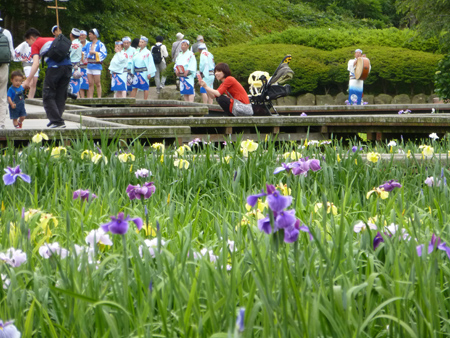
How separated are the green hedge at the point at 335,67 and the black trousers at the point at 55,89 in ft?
50.1

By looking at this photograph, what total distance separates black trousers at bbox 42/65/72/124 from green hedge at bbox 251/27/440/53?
1956 centimetres

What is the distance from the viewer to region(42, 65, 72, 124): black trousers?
25.9ft

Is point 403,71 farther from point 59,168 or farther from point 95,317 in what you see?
point 95,317

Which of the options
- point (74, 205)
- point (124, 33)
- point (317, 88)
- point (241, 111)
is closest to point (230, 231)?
point (74, 205)

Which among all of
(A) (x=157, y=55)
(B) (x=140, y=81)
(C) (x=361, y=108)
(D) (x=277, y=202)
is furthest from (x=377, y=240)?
(A) (x=157, y=55)

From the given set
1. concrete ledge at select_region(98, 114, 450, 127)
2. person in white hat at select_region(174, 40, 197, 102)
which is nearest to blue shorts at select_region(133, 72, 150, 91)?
person in white hat at select_region(174, 40, 197, 102)

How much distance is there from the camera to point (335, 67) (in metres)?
23.7

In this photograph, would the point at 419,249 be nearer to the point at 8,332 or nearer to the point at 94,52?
the point at 8,332

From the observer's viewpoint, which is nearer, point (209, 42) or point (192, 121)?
point (192, 121)

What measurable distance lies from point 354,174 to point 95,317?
2705 millimetres

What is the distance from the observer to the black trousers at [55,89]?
791 cm

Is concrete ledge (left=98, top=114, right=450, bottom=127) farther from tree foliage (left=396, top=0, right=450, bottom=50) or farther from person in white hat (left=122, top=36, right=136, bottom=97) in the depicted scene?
tree foliage (left=396, top=0, right=450, bottom=50)

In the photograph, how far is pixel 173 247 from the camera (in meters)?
2.39

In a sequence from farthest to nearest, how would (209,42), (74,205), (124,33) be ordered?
(209,42) < (124,33) < (74,205)
